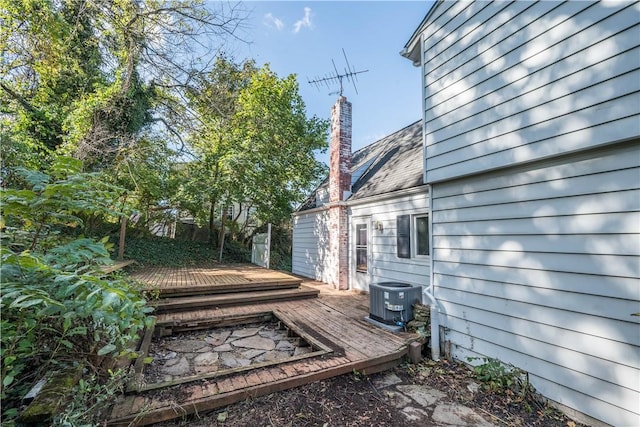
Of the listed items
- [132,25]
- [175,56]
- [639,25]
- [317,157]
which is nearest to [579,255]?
[639,25]

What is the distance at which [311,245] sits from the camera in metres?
9.07

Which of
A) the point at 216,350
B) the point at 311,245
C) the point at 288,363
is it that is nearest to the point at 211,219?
the point at 311,245

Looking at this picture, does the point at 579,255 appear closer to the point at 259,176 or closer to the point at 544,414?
the point at 544,414

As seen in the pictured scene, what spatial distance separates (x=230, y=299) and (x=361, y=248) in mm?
3377

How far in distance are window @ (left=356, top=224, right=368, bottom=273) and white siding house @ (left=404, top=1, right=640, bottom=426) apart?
2.98 m

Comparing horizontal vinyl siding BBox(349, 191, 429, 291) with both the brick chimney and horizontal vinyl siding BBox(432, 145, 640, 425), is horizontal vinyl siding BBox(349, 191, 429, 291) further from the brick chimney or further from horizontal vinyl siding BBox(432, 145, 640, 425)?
horizontal vinyl siding BBox(432, 145, 640, 425)

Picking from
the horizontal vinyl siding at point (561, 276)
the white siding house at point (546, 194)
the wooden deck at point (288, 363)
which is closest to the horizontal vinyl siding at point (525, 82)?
the white siding house at point (546, 194)

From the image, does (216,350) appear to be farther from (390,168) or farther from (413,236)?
(390,168)

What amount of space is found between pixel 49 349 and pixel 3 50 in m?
7.41

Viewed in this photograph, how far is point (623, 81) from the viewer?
2211 millimetres

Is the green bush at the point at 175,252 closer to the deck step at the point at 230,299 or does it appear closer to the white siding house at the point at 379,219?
the white siding house at the point at 379,219

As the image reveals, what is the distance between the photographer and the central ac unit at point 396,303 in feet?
13.6

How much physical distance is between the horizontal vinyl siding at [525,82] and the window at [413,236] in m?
1.42

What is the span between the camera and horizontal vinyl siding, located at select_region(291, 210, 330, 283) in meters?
8.33
